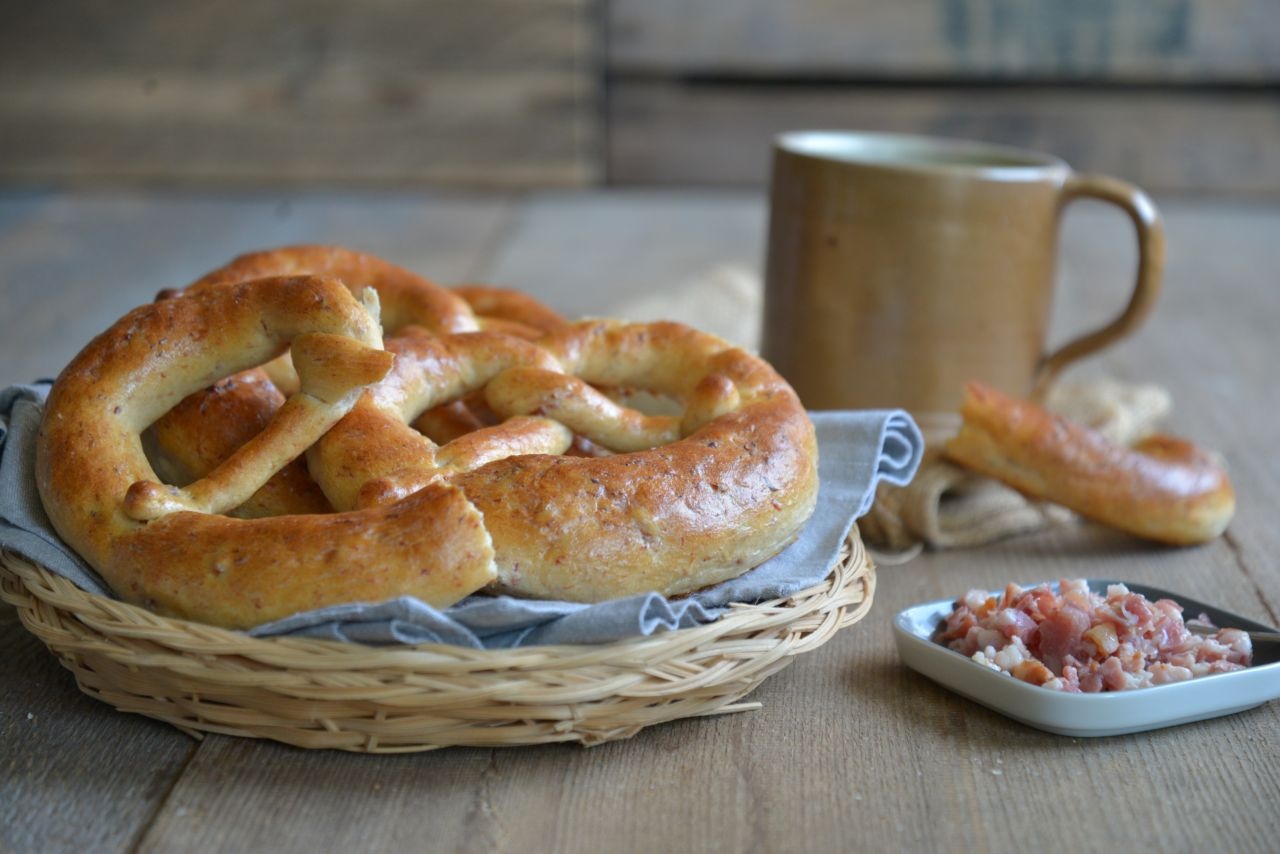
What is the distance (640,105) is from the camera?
2.86 m

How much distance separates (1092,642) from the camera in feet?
2.82

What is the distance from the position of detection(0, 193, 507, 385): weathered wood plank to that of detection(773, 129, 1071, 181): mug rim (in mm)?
801

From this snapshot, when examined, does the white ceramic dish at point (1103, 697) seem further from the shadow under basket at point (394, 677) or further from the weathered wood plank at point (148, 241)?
the weathered wood plank at point (148, 241)

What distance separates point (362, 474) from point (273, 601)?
119 millimetres

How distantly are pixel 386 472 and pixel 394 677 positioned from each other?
0.50ft

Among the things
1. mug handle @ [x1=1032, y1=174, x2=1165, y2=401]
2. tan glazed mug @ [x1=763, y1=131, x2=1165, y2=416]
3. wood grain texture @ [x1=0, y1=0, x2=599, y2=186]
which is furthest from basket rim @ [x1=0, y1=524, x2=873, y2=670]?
wood grain texture @ [x1=0, y1=0, x2=599, y2=186]

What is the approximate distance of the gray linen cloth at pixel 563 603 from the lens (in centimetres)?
75

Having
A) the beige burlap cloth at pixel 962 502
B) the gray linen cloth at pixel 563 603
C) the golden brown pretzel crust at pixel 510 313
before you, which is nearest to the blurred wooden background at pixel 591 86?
the beige burlap cloth at pixel 962 502

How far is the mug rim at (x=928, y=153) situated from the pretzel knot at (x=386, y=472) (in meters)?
0.35

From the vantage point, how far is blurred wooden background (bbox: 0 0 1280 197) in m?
2.75

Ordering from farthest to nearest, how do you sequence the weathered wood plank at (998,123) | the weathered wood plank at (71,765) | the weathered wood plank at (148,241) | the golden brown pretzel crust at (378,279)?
the weathered wood plank at (998,123) → the weathered wood plank at (148,241) → the golden brown pretzel crust at (378,279) → the weathered wood plank at (71,765)

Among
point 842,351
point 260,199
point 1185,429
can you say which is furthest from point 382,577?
point 260,199

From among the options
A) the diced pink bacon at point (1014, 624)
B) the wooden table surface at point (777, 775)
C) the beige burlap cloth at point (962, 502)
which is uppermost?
the diced pink bacon at point (1014, 624)

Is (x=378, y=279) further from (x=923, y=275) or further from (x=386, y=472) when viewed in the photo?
(x=923, y=275)
